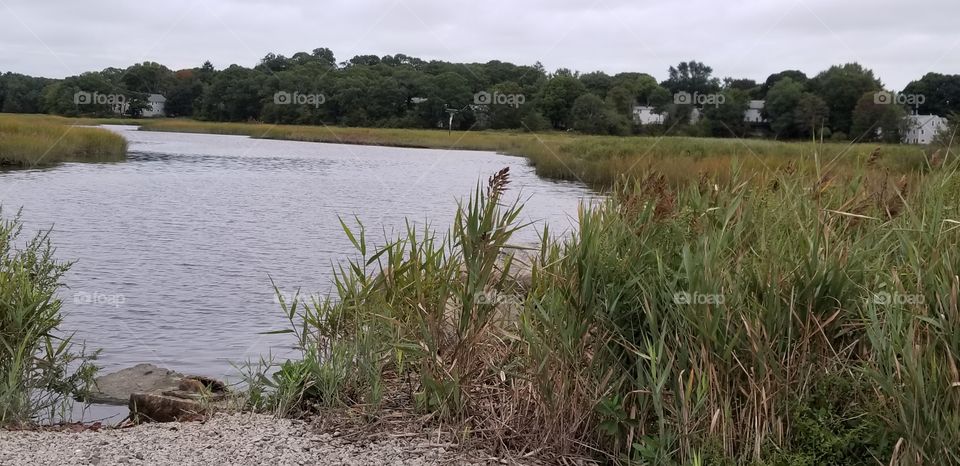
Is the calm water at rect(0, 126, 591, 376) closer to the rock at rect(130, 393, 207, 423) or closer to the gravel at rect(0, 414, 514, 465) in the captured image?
the rock at rect(130, 393, 207, 423)

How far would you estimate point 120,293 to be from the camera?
39.0ft

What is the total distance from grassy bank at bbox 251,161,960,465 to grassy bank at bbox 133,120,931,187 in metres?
0.97

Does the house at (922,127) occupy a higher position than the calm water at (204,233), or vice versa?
the house at (922,127)

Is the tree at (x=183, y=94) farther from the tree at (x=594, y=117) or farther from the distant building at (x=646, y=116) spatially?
the distant building at (x=646, y=116)

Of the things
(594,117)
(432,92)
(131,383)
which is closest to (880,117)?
(131,383)

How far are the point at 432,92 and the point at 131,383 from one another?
56.7 m

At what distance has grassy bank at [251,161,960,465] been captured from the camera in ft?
13.8

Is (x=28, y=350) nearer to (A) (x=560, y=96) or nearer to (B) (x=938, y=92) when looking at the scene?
(B) (x=938, y=92)

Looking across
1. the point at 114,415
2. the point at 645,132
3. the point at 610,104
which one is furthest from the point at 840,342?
the point at 610,104

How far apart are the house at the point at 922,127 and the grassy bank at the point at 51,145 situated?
1175 inches

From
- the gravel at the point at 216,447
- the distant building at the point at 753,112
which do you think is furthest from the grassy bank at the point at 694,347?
the distant building at the point at 753,112

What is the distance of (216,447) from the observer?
453cm

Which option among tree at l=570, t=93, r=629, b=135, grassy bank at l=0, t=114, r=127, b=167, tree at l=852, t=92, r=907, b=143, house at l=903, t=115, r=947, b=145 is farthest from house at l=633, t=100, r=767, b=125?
grassy bank at l=0, t=114, r=127, b=167

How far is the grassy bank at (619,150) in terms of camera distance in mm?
8086
